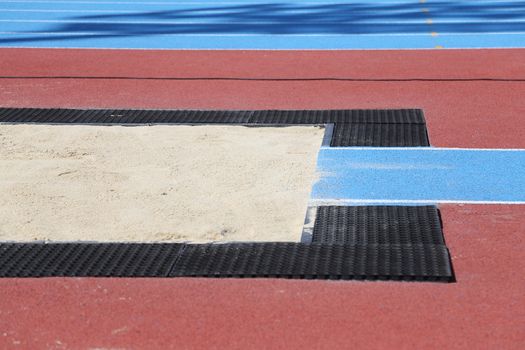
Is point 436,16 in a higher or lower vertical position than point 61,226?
lower

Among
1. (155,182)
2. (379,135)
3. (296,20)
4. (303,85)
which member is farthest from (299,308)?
(296,20)

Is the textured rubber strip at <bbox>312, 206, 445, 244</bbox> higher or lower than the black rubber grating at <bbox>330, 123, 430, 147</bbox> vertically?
higher

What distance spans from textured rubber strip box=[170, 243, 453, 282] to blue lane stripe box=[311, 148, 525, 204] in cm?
93

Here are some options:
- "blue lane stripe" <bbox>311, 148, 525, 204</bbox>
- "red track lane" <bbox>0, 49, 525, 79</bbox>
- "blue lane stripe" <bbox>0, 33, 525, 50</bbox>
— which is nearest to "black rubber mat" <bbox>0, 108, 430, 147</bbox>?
"blue lane stripe" <bbox>311, 148, 525, 204</bbox>

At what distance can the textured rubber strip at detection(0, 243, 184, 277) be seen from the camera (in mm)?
5652

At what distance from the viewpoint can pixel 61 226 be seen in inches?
253

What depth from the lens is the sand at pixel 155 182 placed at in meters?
6.34

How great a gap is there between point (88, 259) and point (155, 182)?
4.83 ft

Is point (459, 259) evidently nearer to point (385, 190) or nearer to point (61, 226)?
point (385, 190)

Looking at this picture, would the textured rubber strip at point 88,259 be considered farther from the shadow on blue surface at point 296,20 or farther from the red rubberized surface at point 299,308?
the shadow on blue surface at point 296,20

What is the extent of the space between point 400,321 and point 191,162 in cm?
308

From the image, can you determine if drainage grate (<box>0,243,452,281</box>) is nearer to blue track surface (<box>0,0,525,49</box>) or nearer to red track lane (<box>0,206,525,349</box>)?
red track lane (<box>0,206,525,349</box>)

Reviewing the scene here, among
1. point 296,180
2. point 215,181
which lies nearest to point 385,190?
point 296,180

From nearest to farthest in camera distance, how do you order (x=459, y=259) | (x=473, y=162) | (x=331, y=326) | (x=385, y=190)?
(x=331, y=326)
(x=459, y=259)
(x=385, y=190)
(x=473, y=162)
